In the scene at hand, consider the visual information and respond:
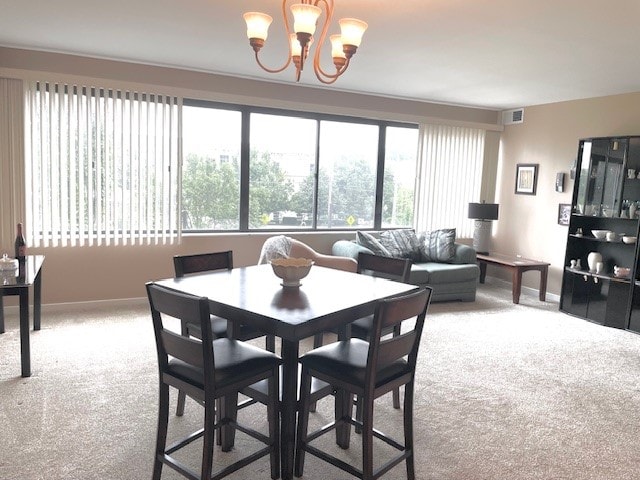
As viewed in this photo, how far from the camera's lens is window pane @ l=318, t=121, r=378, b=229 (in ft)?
20.1

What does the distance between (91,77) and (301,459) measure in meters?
4.02

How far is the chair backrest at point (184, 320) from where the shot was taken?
190cm

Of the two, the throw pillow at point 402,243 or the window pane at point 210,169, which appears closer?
the window pane at point 210,169

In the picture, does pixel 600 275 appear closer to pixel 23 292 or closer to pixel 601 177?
pixel 601 177

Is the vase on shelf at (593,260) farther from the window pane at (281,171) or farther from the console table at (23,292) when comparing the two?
the console table at (23,292)

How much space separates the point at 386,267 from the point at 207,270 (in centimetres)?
115

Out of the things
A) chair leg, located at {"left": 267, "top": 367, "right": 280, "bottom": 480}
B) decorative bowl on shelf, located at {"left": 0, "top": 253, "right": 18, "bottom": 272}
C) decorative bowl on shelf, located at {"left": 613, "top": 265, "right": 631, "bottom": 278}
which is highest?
decorative bowl on shelf, located at {"left": 0, "top": 253, "right": 18, "bottom": 272}

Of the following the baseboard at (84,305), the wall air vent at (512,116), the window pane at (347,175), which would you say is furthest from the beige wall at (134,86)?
the wall air vent at (512,116)

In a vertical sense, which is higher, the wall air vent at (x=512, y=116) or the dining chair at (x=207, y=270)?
the wall air vent at (x=512, y=116)

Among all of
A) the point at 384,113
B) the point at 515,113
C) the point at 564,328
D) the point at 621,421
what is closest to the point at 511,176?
the point at 515,113

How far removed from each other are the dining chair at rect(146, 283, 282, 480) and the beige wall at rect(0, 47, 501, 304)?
3094mm

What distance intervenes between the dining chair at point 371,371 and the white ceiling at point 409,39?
194 centimetres

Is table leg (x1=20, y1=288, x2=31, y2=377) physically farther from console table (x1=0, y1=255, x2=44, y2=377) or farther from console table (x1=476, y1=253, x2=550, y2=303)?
console table (x1=476, y1=253, x2=550, y2=303)

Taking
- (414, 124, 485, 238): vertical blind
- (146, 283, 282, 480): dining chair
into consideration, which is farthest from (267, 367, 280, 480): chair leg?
(414, 124, 485, 238): vertical blind
